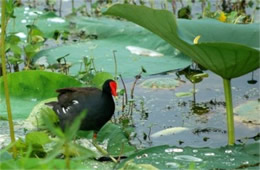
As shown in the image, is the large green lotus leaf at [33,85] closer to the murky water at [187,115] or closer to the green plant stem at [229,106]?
the murky water at [187,115]

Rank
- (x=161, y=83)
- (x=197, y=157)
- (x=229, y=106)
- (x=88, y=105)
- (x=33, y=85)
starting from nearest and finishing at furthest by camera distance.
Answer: (x=197, y=157)
(x=229, y=106)
(x=88, y=105)
(x=33, y=85)
(x=161, y=83)

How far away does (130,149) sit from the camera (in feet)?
9.70

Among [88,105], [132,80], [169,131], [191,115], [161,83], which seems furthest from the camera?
[132,80]

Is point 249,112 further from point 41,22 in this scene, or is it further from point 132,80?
point 41,22

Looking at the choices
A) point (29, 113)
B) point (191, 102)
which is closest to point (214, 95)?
point (191, 102)

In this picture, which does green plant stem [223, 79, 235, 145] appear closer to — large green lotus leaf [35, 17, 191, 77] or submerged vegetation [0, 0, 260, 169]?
submerged vegetation [0, 0, 260, 169]

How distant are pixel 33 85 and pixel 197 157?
1.21m

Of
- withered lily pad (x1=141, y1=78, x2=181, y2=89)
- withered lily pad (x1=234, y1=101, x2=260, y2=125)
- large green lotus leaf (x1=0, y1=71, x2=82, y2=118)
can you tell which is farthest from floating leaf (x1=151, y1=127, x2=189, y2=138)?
withered lily pad (x1=141, y1=78, x2=181, y2=89)

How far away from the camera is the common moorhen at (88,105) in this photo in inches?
123

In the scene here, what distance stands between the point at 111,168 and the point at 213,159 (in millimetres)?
370

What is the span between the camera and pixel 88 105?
125 inches

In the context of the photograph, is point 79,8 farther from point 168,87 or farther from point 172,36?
point 172,36

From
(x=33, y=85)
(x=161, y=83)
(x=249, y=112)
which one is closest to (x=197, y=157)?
(x=249, y=112)

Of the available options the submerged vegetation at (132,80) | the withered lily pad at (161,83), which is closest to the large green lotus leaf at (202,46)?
the submerged vegetation at (132,80)
